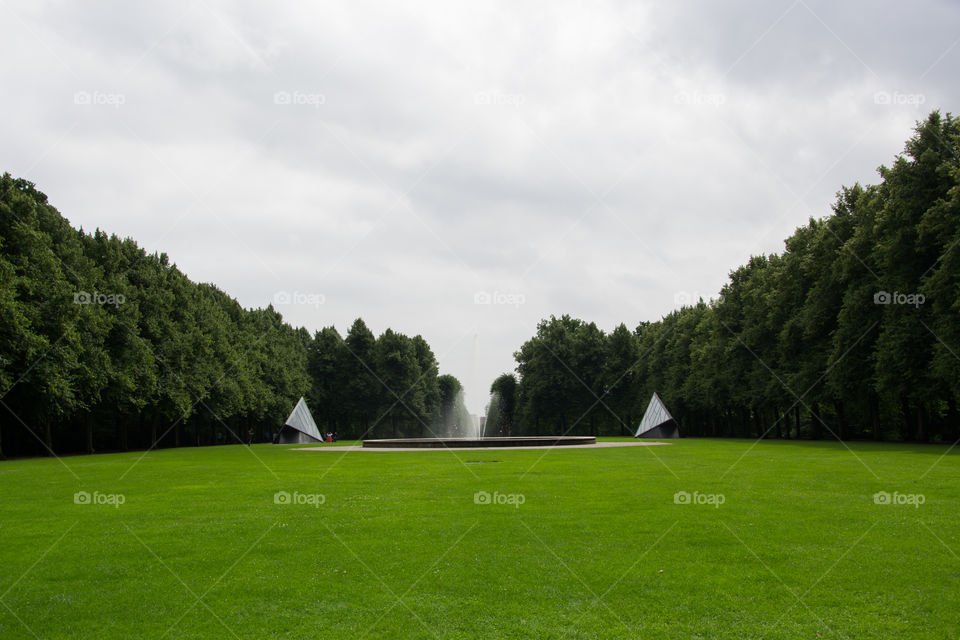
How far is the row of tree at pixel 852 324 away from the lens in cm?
3497

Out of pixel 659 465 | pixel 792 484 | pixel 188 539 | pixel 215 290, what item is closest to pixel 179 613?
pixel 188 539

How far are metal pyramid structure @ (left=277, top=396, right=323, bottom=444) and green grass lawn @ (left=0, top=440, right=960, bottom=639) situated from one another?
4765 centimetres

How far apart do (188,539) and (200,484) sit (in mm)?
9097

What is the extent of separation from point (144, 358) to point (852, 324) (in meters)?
49.5

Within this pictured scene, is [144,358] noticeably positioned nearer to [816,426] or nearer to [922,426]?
[922,426]

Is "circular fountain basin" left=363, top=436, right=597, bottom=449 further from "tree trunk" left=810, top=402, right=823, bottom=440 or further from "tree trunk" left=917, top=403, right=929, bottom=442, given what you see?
"tree trunk" left=810, top=402, right=823, bottom=440

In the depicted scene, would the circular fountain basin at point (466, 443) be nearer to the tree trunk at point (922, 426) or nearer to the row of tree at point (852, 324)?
the row of tree at point (852, 324)

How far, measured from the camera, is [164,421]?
64.1m

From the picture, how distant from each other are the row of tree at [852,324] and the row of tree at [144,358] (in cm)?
4003

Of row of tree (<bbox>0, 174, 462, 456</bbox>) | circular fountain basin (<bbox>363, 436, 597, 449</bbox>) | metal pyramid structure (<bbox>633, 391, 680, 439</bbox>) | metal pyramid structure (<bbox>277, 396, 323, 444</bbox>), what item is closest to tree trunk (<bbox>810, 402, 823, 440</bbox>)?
metal pyramid structure (<bbox>633, 391, 680, 439</bbox>)

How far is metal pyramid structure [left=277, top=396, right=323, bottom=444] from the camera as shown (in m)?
63.6

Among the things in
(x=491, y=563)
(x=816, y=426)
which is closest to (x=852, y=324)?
(x=816, y=426)

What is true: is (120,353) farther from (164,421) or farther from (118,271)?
(164,421)

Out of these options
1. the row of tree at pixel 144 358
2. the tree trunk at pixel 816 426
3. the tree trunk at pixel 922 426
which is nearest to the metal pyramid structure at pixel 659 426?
the tree trunk at pixel 816 426
